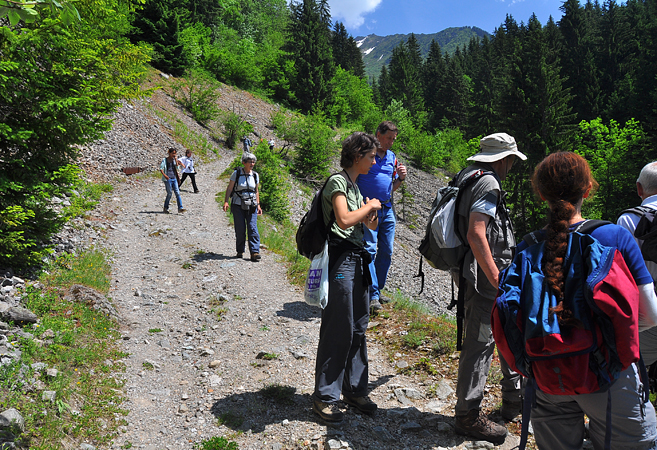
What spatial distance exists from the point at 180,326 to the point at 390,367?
3020 mm

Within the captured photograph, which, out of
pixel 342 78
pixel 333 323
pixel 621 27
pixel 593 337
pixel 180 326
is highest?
pixel 621 27

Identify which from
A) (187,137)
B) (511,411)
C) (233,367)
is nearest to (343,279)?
(511,411)

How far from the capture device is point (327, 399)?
3.46 meters

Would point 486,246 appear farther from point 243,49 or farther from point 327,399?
point 243,49

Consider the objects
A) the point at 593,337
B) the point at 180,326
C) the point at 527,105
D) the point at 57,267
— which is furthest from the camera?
the point at 527,105

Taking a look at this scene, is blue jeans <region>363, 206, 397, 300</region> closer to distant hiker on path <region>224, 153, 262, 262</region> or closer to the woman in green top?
the woman in green top

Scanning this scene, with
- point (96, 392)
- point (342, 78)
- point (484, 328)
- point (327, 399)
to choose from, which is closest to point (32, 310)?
point (96, 392)

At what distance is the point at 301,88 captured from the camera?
169ft

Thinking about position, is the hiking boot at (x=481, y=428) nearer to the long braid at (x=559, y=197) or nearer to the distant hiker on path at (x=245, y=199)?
the long braid at (x=559, y=197)

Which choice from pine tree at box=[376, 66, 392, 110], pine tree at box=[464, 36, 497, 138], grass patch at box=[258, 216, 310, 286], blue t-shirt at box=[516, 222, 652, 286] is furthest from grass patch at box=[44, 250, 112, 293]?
pine tree at box=[376, 66, 392, 110]

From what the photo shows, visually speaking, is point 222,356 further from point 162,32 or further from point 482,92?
point 482,92

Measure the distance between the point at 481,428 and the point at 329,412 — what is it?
118 centimetres

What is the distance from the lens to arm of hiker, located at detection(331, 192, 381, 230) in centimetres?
314

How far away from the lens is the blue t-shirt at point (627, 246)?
1.95 m
